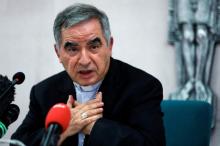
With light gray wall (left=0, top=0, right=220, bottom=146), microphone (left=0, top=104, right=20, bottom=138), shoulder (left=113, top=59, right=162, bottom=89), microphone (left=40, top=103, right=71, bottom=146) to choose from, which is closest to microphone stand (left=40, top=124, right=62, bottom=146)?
microphone (left=40, top=103, right=71, bottom=146)

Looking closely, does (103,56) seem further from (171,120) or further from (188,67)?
(188,67)

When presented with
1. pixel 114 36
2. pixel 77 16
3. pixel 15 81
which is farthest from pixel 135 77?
pixel 114 36

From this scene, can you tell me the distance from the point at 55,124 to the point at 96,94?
2.56 feet

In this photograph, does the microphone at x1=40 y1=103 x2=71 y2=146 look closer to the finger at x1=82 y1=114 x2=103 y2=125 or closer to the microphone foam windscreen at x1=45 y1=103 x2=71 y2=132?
the microphone foam windscreen at x1=45 y1=103 x2=71 y2=132

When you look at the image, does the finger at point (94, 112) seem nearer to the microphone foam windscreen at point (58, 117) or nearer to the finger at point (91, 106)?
the finger at point (91, 106)

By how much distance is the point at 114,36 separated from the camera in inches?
149

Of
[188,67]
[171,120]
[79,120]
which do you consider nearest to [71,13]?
[79,120]

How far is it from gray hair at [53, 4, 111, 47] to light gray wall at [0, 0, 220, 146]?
1.96 m

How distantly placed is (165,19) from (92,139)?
2.21 m

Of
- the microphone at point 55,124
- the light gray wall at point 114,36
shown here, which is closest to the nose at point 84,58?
the microphone at point 55,124

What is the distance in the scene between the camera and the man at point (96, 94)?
156 cm

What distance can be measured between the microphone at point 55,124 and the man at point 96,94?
467 millimetres

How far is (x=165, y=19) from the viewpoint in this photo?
359 centimetres

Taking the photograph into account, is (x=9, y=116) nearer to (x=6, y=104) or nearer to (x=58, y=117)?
(x=6, y=104)
